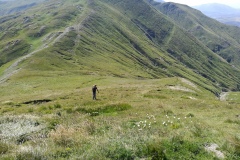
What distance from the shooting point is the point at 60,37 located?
168 metres

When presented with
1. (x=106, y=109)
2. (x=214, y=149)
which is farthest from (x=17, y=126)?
(x=214, y=149)

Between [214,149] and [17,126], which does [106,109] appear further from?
[214,149]

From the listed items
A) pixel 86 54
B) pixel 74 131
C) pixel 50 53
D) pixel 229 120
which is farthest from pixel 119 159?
pixel 86 54

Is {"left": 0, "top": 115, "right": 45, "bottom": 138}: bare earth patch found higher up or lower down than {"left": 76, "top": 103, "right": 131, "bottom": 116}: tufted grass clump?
higher up

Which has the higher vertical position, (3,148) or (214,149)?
(3,148)

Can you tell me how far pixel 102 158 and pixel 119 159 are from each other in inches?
30.3

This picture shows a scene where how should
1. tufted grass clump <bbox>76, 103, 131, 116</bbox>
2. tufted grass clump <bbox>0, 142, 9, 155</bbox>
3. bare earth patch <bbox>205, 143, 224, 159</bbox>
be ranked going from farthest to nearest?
tufted grass clump <bbox>76, 103, 131, 116</bbox> → bare earth patch <bbox>205, 143, 224, 159</bbox> → tufted grass clump <bbox>0, 142, 9, 155</bbox>

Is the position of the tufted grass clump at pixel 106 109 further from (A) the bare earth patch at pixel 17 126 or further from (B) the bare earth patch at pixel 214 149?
(B) the bare earth patch at pixel 214 149

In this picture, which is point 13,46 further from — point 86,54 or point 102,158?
point 102,158

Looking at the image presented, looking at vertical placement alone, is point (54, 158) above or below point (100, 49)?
above

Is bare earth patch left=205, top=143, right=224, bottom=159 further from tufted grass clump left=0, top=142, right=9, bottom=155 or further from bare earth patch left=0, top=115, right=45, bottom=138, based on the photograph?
bare earth patch left=0, top=115, right=45, bottom=138

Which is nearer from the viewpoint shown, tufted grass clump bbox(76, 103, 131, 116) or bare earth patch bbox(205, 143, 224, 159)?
bare earth patch bbox(205, 143, 224, 159)

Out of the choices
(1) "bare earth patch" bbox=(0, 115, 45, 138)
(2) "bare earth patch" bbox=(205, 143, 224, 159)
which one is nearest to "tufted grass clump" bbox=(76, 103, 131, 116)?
(1) "bare earth patch" bbox=(0, 115, 45, 138)

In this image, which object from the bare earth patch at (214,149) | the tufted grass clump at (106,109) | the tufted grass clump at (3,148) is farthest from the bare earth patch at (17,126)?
the bare earth patch at (214,149)
